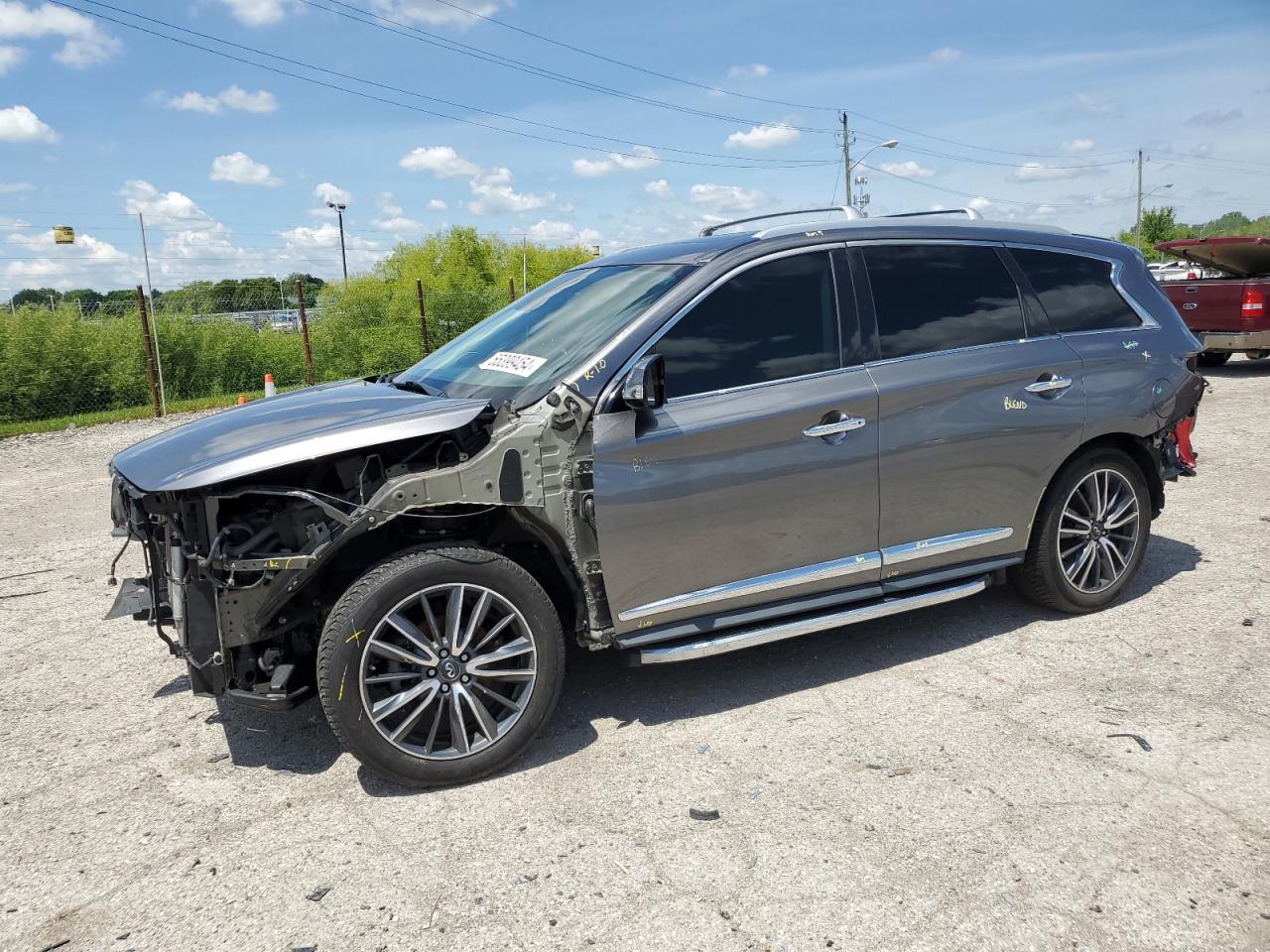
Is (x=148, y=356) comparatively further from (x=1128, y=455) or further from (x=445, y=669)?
(x=1128, y=455)

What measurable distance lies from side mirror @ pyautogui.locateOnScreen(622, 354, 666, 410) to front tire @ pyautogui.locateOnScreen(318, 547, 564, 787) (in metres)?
0.77

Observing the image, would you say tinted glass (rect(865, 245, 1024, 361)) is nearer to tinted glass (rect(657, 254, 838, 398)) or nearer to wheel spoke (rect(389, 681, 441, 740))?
tinted glass (rect(657, 254, 838, 398))

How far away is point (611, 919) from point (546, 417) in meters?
1.76

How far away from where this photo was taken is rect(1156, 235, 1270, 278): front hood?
13789 millimetres

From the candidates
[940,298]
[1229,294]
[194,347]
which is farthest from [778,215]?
[194,347]

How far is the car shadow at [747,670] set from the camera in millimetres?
4031

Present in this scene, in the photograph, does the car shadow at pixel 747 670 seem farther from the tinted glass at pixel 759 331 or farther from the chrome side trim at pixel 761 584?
the tinted glass at pixel 759 331

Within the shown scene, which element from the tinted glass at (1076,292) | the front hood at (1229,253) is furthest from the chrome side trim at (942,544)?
the front hood at (1229,253)

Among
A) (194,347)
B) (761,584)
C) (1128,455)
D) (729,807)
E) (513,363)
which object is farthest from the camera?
(194,347)

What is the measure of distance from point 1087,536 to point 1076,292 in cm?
126

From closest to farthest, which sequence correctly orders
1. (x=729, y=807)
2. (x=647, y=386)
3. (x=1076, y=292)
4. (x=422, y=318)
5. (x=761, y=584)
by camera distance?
(x=729, y=807), (x=647, y=386), (x=761, y=584), (x=1076, y=292), (x=422, y=318)

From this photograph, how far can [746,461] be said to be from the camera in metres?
3.85

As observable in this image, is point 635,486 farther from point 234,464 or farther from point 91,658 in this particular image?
point 91,658

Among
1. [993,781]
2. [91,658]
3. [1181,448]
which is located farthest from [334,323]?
[993,781]
